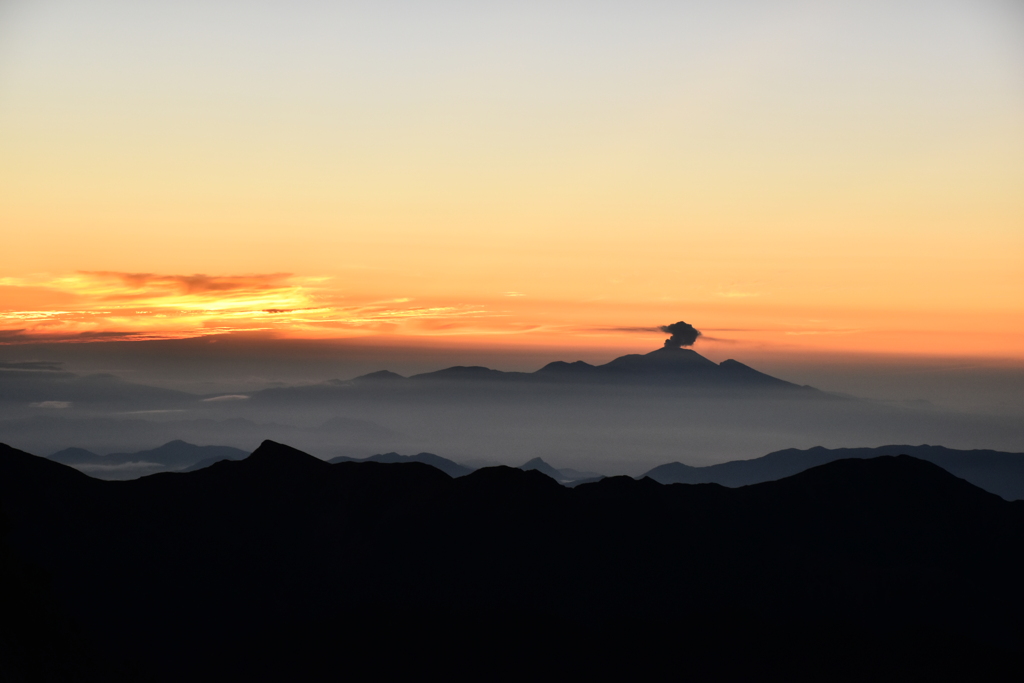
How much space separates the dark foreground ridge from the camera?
63.6m

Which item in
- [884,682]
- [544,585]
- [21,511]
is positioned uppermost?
[21,511]

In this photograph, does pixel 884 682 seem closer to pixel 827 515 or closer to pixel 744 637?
pixel 744 637

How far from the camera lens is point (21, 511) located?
6519cm

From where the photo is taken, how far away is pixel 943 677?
63844 millimetres

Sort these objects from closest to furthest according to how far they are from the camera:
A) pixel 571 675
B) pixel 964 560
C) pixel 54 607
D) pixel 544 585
→ 1. pixel 54 607
2. pixel 571 675
3. pixel 544 585
4. pixel 964 560

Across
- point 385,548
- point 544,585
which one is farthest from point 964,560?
point 385,548

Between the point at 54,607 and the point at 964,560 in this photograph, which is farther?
the point at 964,560

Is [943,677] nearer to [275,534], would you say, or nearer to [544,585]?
[544,585]

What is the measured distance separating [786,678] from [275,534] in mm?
42012

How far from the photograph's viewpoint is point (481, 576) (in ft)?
230

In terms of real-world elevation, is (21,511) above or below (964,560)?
above

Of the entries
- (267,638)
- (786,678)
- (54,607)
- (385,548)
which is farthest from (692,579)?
(54,607)

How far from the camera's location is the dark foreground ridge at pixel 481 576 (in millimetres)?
63562

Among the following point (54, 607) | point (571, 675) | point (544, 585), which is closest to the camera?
point (54, 607)
